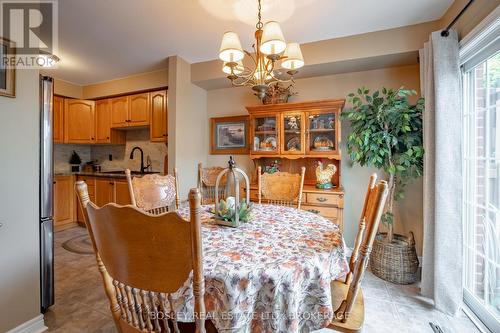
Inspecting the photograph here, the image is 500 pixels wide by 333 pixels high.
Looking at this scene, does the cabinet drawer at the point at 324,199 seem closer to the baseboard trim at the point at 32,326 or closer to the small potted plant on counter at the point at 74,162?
the baseboard trim at the point at 32,326

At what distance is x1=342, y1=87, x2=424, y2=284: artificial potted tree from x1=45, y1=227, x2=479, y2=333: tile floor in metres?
0.17

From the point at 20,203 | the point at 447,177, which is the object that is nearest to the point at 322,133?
the point at 447,177

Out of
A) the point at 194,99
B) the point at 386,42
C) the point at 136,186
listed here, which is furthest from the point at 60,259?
the point at 386,42

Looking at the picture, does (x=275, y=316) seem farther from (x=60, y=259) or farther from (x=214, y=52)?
(x=60, y=259)

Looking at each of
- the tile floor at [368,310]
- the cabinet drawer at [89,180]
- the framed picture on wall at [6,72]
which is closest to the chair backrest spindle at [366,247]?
the tile floor at [368,310]

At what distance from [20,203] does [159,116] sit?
2.20 meters

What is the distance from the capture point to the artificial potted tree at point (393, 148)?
214 centimetres

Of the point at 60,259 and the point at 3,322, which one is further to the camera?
the point at 60,259

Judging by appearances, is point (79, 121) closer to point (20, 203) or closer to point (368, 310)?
point (20, 203)

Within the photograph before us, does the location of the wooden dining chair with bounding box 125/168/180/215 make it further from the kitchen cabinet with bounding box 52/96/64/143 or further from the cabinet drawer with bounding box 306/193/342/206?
the kitchen cabinet with bounding box 52/96/64/143

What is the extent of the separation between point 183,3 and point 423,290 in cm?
317

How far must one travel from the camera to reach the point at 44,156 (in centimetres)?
170

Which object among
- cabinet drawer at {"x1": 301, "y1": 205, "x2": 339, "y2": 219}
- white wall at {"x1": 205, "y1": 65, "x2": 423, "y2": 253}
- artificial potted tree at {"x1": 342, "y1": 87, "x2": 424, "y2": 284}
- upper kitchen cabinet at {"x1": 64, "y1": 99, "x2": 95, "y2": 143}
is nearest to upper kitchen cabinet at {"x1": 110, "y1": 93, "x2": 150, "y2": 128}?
upper kitchen cabinet at {"x1": 64, "y1": 99, "x2": 95, "y2": 143}

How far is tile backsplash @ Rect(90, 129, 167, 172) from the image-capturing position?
13.4 feet
